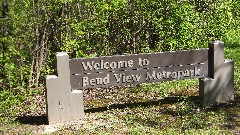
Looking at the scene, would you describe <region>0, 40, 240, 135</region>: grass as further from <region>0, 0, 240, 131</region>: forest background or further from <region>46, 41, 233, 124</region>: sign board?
<region>0, 0, 240, 131</region>: forest background

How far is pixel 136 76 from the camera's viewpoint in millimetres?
6352

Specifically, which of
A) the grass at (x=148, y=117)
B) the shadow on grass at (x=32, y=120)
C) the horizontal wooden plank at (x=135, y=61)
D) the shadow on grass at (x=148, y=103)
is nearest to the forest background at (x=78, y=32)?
the grass at (x=148, y=117)

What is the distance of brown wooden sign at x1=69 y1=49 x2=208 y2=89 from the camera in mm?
6102

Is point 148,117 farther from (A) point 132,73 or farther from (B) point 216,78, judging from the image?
(B) point 216,78

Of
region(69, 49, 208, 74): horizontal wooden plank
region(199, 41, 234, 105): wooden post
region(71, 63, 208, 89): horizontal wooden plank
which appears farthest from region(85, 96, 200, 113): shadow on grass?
region(69, 49, 208, 74): horizontal wooden plank

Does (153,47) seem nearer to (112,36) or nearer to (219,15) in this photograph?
(112,36)

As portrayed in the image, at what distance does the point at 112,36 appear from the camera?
9.02 m

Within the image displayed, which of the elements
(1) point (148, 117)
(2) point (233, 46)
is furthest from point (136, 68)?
(2) point (233, 46)

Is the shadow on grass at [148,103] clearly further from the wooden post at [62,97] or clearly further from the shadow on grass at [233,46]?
the shadow on grass at [233,46]

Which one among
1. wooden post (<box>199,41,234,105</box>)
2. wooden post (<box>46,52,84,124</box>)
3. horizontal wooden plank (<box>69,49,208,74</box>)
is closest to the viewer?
wooden post (<box>46,52,84,124</box>)

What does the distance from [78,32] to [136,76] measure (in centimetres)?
255

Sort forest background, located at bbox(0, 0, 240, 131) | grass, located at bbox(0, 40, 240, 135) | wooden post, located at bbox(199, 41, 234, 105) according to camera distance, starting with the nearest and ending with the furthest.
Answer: grass, located at bbox(0, 40, 240, 135) → wooden post, located at bbox(199, 41, 234, 105) → forest background, located at bbox(0, 0, 240, 131)

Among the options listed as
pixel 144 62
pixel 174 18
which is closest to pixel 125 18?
pixel 174 18

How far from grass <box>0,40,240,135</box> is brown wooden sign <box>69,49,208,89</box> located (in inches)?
21.3
